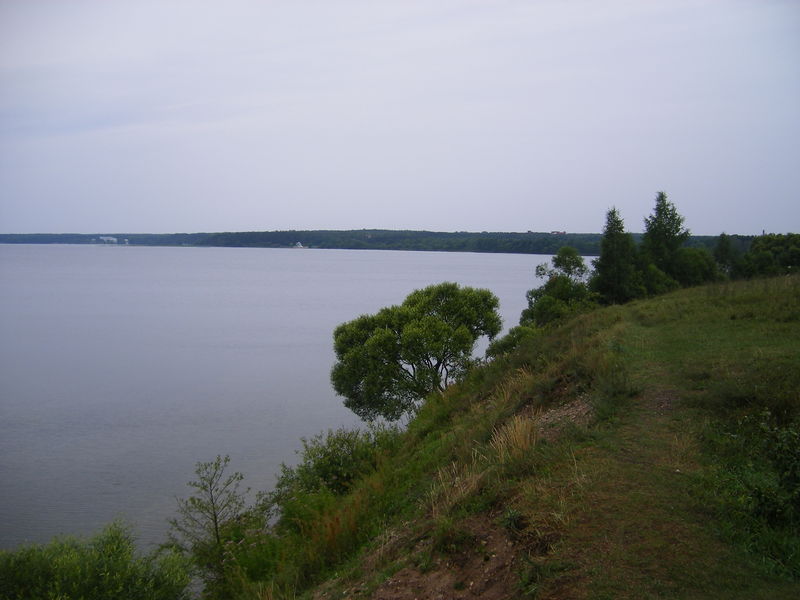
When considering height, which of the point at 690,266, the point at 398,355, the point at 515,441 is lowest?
the point at 398,355

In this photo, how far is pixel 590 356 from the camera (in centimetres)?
1203

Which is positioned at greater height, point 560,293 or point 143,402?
point 560,293

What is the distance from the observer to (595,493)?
666 centimetres

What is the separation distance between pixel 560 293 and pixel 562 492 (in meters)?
41.4

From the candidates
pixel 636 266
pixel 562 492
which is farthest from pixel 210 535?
pixel 636 266

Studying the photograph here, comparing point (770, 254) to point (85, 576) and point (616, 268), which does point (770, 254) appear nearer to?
point (616, 268)

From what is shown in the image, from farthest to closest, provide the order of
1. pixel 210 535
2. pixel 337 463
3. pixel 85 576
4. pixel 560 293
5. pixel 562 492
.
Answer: pixel 560 293, pixel 337 463, pixel 210 535, pixel 85 576, pixel 562 492

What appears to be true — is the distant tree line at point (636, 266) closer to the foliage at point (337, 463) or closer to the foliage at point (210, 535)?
the foliage at point (337, 463)

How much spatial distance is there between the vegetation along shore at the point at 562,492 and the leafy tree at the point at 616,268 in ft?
93.2

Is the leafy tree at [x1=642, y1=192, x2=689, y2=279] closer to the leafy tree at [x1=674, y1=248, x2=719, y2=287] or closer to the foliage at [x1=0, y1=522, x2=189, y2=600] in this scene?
the leafy tree at [x1=674, y1=248, x2=719, y2=287]

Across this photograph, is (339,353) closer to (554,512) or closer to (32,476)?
→ (32,476)

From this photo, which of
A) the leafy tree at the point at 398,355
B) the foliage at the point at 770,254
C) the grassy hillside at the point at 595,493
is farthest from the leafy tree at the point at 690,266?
the grassy hillside at the point at 595,493

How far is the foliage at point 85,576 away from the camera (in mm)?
10320

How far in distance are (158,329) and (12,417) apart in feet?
109
